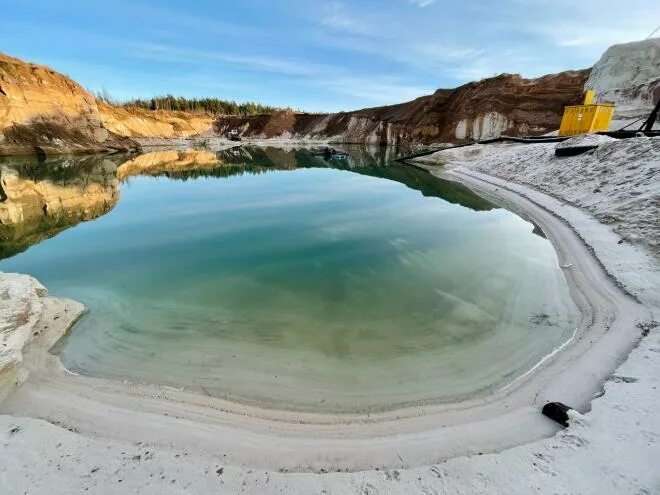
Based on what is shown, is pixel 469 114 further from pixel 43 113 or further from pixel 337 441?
pixel 43 113

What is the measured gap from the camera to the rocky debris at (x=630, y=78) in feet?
122

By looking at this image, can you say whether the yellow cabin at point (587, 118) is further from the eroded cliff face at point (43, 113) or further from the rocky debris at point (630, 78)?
the eroded cliff face at point (43, 113)

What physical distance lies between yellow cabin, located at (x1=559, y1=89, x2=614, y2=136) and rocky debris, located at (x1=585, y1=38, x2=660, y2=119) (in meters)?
16.1

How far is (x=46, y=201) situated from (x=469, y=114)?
201 feet

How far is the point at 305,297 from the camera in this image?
727cm

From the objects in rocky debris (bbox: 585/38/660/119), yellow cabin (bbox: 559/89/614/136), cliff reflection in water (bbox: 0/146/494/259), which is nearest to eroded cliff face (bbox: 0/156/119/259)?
cliff reflection in water (bbox: 0/146/494/259)

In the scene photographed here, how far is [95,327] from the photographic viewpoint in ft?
20.3

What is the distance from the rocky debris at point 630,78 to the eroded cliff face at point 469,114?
5039mm

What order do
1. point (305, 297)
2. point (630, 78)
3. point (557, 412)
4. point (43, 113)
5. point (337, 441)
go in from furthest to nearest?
point (43, 113) → point (630, 78) → point (305, 297) → point (557, 412) → point (337, 441)

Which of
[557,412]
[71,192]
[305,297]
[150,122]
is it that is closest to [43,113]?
[150,122]

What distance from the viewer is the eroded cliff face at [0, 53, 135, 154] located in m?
40.3

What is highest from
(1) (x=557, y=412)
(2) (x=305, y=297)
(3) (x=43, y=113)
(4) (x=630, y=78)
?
(4) (x=630, y=78)

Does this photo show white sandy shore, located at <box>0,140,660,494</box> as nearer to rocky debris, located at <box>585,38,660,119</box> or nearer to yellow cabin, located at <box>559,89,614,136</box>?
yellow cabin, located at <box>559,89,614,136</box>

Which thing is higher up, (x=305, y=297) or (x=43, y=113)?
(x=43, y=113)
